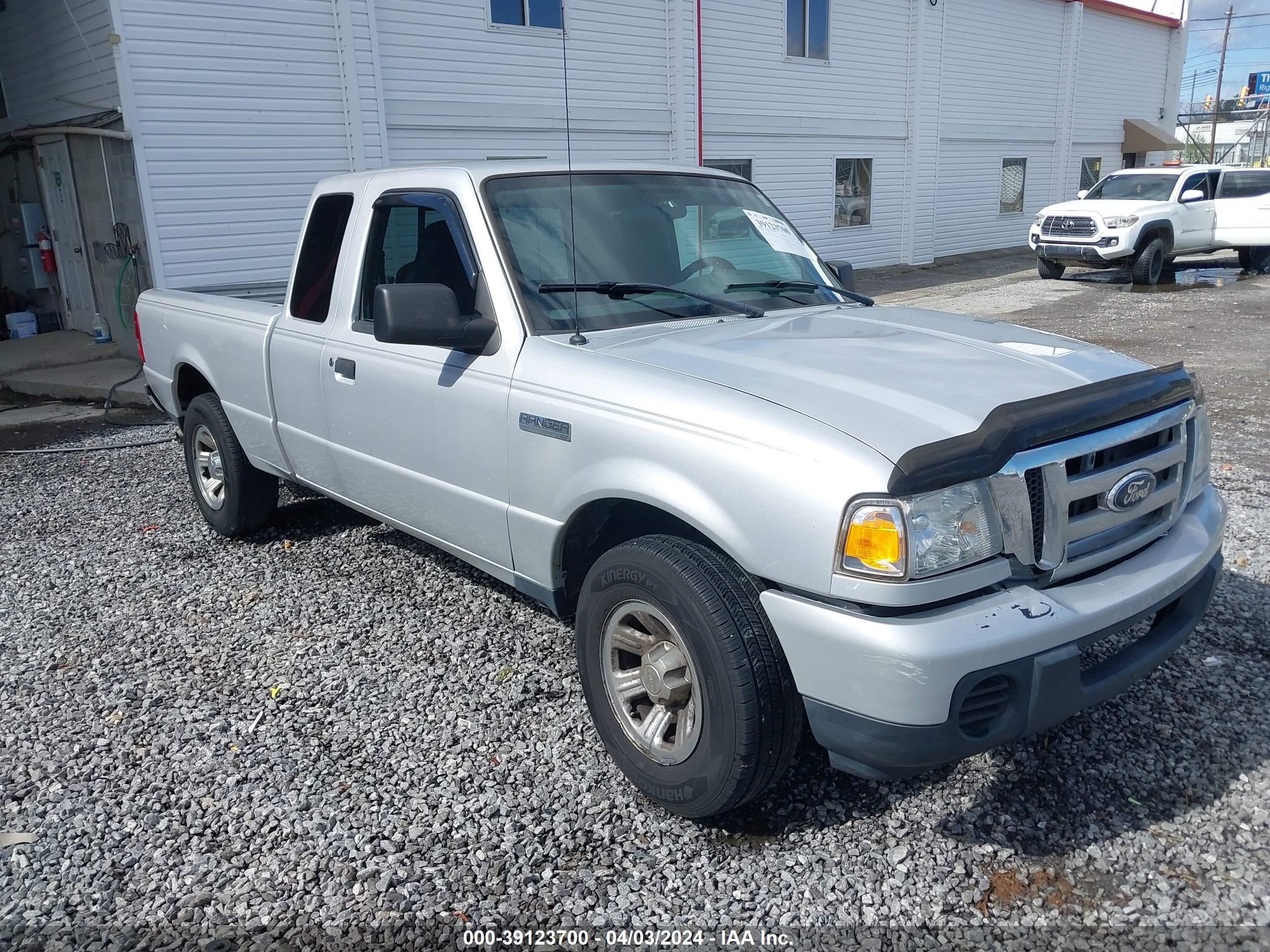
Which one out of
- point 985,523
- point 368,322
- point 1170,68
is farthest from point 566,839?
point 1170,68

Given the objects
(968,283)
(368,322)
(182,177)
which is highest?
(182,177)

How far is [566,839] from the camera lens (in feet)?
9.77

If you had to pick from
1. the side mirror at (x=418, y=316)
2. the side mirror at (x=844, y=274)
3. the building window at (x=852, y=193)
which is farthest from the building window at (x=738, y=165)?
the side mirror at (x=418, y=316)

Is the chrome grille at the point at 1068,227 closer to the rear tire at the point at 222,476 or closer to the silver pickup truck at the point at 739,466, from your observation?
the silver pickup truck at the point at 739,466

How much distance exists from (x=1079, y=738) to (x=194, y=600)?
3959 millimetres

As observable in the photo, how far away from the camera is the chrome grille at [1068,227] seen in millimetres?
17312

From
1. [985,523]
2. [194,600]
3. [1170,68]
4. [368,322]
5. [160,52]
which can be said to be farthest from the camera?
[1170,68]

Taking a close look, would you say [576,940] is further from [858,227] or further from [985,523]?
[858,227]

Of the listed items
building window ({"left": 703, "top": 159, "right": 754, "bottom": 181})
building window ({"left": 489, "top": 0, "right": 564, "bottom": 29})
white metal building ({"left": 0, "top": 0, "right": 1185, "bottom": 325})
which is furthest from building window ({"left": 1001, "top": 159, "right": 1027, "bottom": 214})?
building window ({"left": 489, "top": 0, "right": 564, "bottom": 29})

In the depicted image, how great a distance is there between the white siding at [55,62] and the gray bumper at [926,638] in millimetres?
11434

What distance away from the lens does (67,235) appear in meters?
13.4

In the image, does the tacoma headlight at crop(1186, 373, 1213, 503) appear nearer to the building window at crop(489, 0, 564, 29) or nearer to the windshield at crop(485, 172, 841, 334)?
the windshield at crop(485, 172, 841, 334)

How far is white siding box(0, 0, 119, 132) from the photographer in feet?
36.9

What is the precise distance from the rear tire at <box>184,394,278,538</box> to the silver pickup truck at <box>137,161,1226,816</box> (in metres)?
1.01
